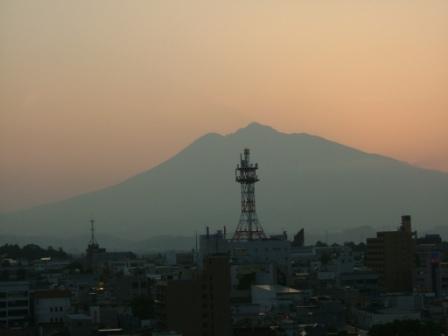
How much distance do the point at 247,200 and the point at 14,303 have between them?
1560cm

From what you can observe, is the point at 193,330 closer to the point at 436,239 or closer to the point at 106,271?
the point at 106,271

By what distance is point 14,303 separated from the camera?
24375 mm

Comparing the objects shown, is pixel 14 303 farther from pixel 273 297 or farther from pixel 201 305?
pixel 201 305

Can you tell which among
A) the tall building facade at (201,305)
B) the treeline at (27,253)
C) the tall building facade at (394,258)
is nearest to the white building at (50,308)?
the tall building facade at (201,305)

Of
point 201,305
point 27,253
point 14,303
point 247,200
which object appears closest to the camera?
point 201,305

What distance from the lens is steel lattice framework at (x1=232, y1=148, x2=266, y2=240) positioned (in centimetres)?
3853

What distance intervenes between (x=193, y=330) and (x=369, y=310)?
6.84 metres

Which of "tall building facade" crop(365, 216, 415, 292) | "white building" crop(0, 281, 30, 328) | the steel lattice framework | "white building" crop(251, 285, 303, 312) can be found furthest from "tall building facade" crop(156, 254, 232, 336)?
the steel lattice framework

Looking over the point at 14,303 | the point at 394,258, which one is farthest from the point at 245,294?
the point at 394,258

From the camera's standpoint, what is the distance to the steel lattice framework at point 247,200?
38531 millimetres

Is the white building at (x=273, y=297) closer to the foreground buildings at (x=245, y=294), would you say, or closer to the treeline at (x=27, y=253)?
the foreground buildings at (x=245, y=294)

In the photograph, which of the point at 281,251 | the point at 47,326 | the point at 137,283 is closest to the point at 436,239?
the point at 281,251

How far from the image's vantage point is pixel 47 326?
70.1 ft

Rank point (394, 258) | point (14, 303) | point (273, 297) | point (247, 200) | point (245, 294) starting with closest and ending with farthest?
1. point (14, 303)
2. point (273, 297)
3. point (245, 294)
4. point (394, 258)
5. point (247, 200)
